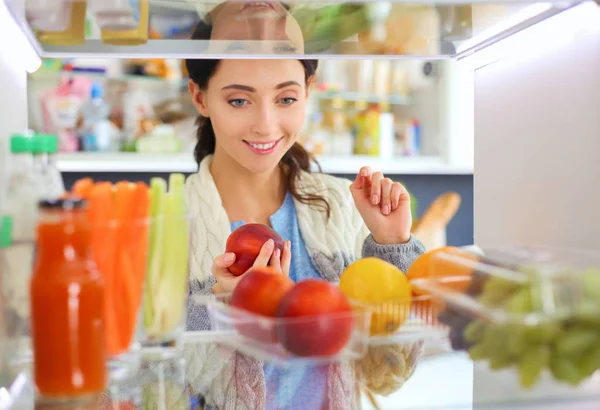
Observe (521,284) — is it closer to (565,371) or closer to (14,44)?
(565,371)

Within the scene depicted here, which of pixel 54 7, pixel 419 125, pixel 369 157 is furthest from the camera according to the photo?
pixel 419 125

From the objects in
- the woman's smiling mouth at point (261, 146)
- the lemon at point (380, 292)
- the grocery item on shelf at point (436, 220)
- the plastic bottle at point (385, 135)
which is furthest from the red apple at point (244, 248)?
the plastic bottle at point (385, 135)

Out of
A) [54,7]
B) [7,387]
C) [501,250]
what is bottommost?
[7,387]

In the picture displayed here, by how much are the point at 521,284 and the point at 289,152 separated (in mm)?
1398

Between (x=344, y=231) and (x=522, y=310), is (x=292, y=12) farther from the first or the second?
(x=344, y=231)

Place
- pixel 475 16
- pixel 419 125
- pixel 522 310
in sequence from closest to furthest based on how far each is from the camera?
pixel 522 310 → pixel 475 16 → pixel 419 125

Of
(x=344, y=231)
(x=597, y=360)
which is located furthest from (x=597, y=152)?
(x=344, y=231)

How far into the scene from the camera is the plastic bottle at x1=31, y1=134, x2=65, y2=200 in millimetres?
776

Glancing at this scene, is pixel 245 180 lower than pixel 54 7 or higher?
lower

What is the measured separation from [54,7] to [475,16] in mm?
554

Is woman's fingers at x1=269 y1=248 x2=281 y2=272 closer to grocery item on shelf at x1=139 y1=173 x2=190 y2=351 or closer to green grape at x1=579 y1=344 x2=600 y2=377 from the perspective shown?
grocery item on shelf at x1=139 y1=173 x2=190 y2=351

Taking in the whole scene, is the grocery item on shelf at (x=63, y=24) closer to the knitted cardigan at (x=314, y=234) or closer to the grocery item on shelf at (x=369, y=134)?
the knitted cardigan at (x=314, y=234)

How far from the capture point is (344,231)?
2.00 m

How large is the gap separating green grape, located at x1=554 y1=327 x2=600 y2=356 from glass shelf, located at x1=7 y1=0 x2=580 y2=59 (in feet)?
1.32
